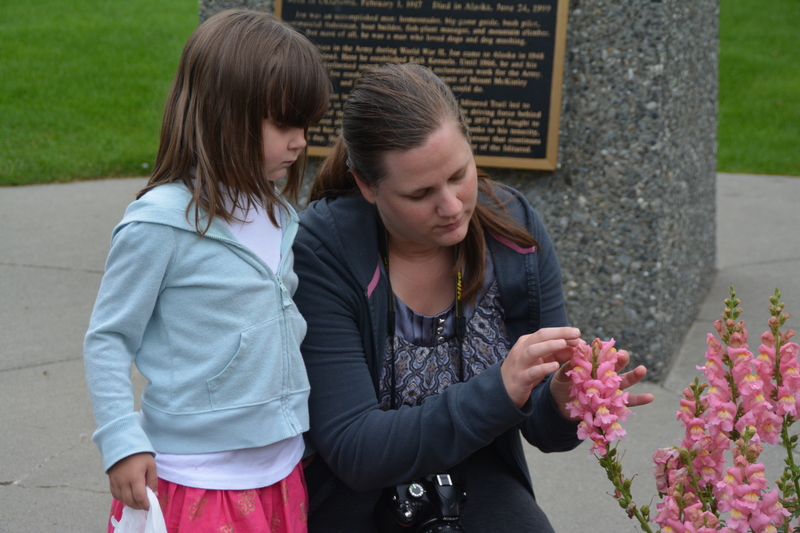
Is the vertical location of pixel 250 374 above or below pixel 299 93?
below

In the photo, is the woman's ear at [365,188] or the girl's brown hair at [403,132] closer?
the girl's brown hair at [403,132]

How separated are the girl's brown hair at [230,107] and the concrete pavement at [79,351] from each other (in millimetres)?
1506

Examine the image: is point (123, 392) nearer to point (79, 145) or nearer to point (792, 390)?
point (792, 390)

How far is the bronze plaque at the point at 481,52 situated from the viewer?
3.59m

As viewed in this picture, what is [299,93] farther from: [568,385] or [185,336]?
Answer: [568,385]

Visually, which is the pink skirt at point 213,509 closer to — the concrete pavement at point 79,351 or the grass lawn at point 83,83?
the concrete pavement at point 79,351

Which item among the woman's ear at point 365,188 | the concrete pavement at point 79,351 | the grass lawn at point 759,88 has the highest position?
the woman's ear at point 365,188

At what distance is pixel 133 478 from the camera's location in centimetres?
155

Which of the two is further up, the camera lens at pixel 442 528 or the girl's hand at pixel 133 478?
the girl's hand at pixel 133 478

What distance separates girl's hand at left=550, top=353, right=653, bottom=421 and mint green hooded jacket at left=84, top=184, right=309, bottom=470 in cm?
58

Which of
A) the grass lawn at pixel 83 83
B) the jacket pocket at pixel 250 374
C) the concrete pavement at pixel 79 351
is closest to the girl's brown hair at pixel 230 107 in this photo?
the jacket pocket at pixel 250 374

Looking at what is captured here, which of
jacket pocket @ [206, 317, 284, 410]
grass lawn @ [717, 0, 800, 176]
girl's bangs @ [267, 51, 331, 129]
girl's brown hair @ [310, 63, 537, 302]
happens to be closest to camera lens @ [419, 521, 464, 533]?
jacket pocket @ [206, 317, 284, 410]

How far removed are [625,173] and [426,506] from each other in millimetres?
2301

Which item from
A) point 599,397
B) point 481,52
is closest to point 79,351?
point 481,52
